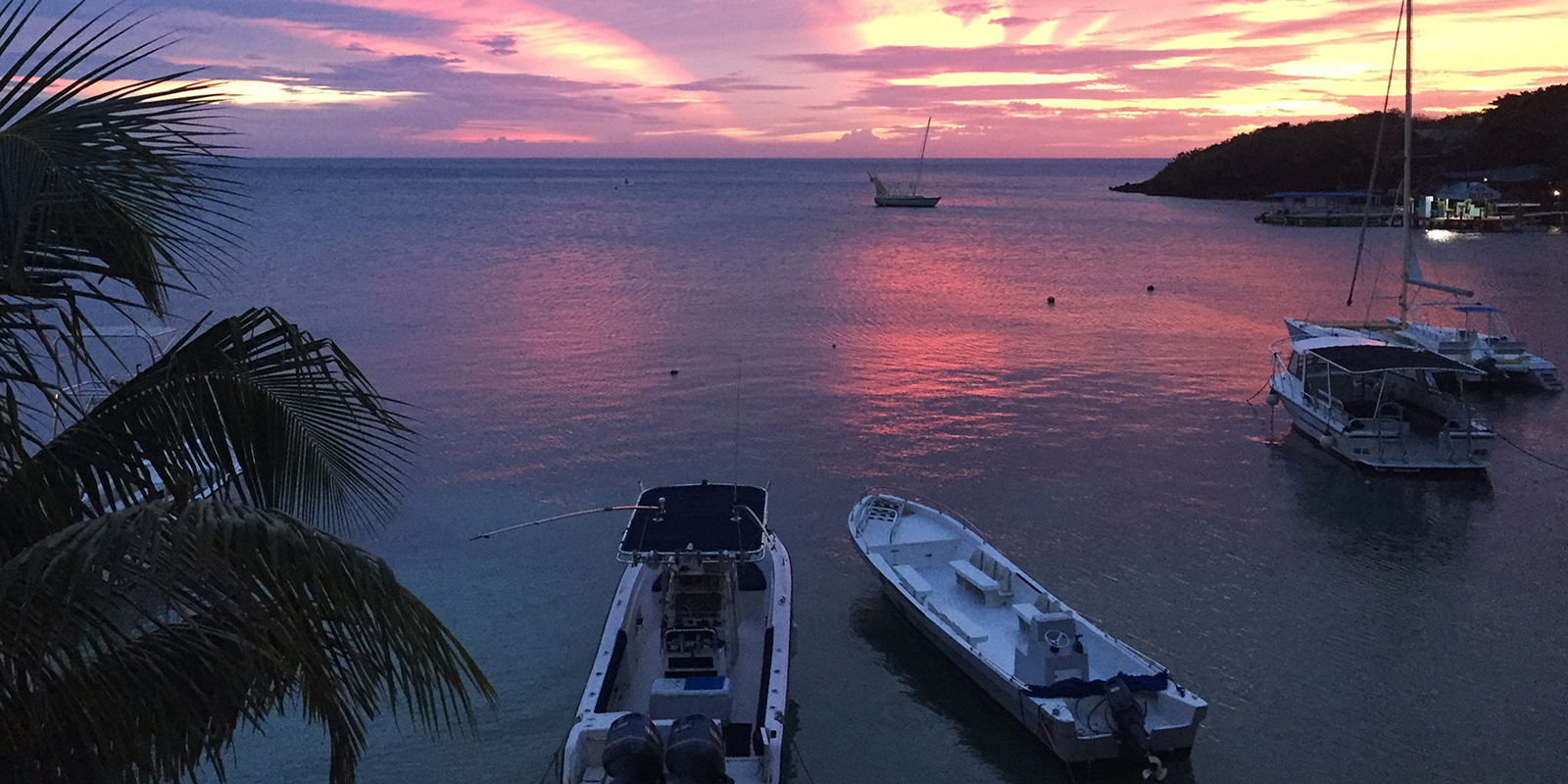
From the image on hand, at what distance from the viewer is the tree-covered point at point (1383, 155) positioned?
3824 inches

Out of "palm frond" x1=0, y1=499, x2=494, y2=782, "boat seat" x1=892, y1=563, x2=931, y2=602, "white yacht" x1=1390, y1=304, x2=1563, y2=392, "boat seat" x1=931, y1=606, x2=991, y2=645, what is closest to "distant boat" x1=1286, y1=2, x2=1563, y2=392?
"white yacht" x1=1390, y1=304, x2=1563, y2=392

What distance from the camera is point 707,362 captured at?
3447 cm

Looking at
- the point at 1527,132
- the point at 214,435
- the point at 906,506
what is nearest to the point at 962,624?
the point at 906,506

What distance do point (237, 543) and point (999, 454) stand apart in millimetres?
22591

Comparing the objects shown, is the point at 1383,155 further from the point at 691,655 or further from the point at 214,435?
the point at 214,435

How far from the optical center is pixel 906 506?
61.4 ft

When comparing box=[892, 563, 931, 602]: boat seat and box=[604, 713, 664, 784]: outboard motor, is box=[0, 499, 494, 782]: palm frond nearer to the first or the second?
box=[604, 713, 664, 784]: outboard motor

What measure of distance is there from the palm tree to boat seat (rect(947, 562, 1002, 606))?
11524 millimetres

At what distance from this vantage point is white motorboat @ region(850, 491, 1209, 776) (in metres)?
12.3

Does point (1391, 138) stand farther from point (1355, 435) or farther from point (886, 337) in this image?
point (1355, 435)

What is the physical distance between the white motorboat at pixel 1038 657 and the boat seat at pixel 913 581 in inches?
0.6

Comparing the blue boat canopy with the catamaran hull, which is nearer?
the blue boat canopy

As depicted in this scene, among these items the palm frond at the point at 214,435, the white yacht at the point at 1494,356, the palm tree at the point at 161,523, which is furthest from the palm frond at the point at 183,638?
the white yacht at the point at 1494,356

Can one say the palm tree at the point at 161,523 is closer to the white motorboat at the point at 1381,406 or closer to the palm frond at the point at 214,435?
the palm frond at the point at 214,435
